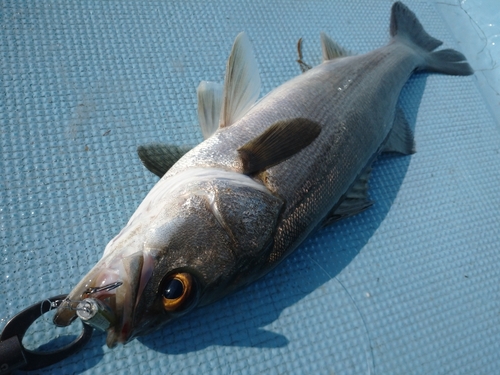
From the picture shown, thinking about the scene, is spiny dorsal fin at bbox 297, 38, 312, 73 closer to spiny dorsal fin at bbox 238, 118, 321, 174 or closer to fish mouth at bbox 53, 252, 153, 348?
spiny dorsal fin at bbox 238, 118, 321, 174

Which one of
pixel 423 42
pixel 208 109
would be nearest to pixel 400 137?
pixel 423 42

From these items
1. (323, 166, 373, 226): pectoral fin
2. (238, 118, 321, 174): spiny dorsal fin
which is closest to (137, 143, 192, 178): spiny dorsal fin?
(238, 118, 321, 174): spiny dorsal fin

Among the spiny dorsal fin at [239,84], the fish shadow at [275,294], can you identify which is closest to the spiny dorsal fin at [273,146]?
the spiny dorsal fin at [239,84]

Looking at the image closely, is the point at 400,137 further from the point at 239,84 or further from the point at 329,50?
the point at 239,84

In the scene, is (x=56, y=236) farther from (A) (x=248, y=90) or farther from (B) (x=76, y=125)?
(A) (x=248, y=90)

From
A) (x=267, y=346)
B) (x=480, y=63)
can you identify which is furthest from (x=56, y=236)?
(x=480, y=63)

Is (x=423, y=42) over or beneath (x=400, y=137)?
over
